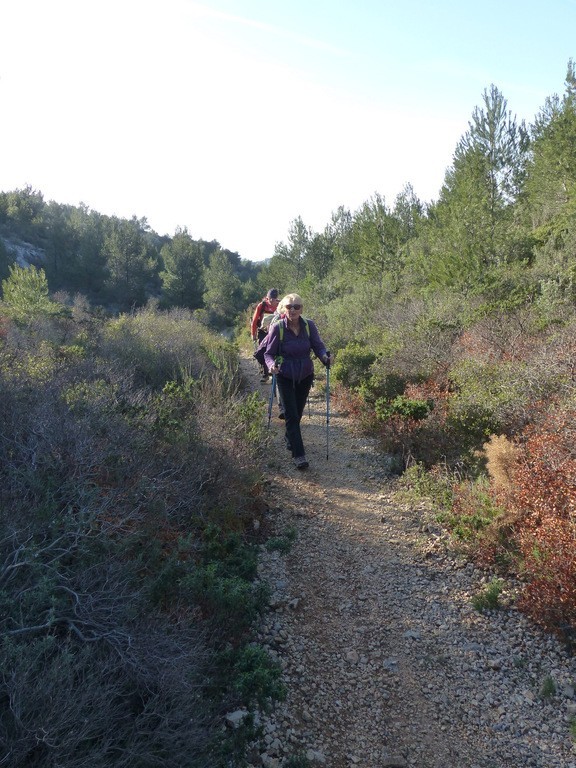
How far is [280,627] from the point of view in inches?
147

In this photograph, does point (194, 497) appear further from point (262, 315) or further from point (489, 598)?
point (262, 315)

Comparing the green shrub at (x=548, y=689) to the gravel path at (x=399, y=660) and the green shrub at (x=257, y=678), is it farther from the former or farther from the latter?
the green shrub at (x=257, y=678)

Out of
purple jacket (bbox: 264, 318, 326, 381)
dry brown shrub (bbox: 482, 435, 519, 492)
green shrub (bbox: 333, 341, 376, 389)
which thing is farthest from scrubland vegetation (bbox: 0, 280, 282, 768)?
green shrub (bbox: 333, 341, 376, 389)

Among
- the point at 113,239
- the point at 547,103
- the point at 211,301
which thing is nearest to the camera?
the point at 547,103

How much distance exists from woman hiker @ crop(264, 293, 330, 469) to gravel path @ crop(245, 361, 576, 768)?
145cm

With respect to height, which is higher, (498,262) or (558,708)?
(498,262)

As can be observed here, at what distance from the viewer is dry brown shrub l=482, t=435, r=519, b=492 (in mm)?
4895

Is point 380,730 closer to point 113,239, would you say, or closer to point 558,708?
point 558,708

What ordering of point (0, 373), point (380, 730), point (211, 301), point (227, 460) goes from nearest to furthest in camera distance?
point (380, 730) < point (227, 460) < point (0, 373) < point (211, 301)

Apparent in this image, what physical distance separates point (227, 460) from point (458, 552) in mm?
2514

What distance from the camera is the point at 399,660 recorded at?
3504mm

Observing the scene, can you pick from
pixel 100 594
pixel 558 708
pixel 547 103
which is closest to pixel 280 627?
pixel 100 594

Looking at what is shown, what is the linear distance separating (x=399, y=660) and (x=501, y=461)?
98.7 inches

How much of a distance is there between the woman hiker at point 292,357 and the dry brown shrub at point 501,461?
2447 millimetres
